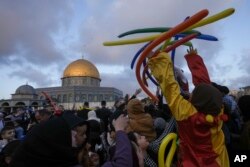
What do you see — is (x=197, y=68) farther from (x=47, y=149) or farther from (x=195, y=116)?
Answer: (x=47, y=149)

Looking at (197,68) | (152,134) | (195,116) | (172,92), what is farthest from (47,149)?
(197,68)

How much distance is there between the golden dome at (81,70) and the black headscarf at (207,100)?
2750 inches

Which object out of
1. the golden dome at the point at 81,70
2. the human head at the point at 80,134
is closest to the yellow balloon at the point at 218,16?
the human head at the point at 80,134

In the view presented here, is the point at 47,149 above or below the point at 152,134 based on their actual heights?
below

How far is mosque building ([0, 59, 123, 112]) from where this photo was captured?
70.2 meters

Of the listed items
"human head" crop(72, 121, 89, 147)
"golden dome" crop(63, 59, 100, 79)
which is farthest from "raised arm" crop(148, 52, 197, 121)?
"golden dome" crop(63, 59, 100, 79)

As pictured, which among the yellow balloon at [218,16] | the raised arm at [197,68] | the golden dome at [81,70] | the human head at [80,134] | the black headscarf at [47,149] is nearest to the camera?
the black headscarf at [47,149]

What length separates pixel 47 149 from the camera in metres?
2.10

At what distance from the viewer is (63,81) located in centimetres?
7500

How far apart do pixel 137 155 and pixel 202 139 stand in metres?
0.81

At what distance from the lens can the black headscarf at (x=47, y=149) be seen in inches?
82.6

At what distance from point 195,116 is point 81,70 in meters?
70.7

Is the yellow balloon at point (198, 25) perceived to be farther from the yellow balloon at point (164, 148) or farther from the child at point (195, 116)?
the yellow balloon at point (164, 148)

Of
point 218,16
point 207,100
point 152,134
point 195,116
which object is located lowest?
point 152,134
